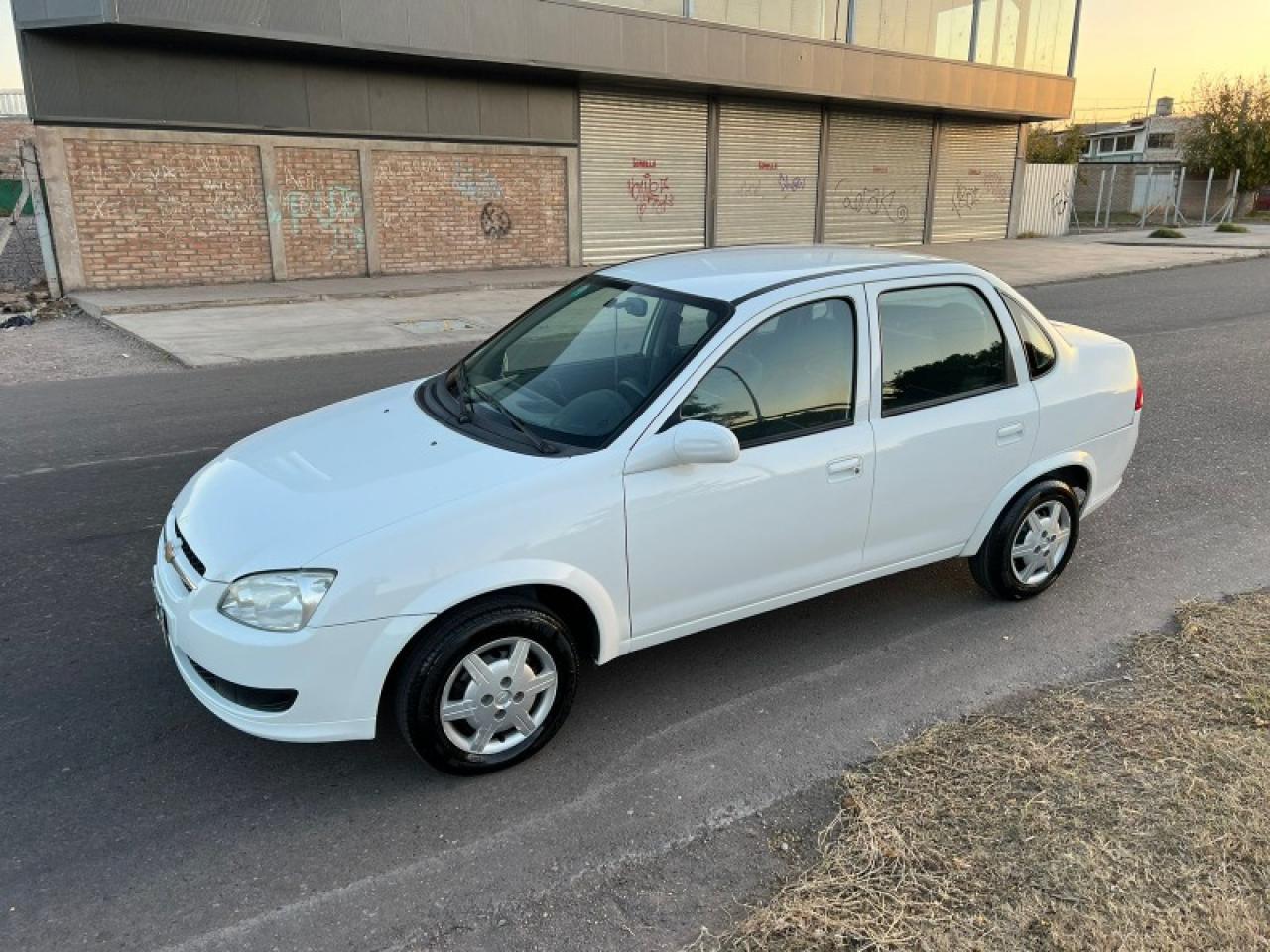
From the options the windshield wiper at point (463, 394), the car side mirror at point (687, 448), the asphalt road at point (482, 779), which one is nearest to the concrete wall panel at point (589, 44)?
the asphalt road at point (482, 779)

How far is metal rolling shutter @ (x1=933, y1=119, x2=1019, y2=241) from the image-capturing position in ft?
89.7

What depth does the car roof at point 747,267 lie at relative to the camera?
3.78m

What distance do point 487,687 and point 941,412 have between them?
223 centimetres

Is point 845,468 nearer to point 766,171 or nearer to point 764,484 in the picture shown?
point 764,484

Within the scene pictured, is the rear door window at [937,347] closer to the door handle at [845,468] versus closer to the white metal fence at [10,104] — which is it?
the door handle at [845,468]

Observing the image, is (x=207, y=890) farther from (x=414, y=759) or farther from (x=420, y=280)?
(x=420, y=280)

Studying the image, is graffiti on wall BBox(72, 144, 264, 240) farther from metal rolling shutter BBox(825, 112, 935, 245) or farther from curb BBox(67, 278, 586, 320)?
metal rolling shutter BBox(825, 112, 935, 245)

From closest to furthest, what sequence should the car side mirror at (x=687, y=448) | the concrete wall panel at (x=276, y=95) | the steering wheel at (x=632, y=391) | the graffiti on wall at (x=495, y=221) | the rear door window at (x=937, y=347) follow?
the car side mirror at (x=687, y=448)
the steering wheel at (x=632, y=391)
the rear door window at (x=937, y=347)
the concrete wall panel at (x=276, y=95)
the graffiti on wall at (x=495, y=221)

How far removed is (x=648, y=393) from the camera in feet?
11.2

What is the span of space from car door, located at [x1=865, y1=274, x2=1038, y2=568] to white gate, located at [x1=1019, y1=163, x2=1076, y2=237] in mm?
29845

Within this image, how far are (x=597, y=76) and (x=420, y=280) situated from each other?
5.70m

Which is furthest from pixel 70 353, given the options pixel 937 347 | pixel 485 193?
pixel 937 347

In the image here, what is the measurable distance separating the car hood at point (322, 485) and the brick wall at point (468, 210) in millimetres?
14904

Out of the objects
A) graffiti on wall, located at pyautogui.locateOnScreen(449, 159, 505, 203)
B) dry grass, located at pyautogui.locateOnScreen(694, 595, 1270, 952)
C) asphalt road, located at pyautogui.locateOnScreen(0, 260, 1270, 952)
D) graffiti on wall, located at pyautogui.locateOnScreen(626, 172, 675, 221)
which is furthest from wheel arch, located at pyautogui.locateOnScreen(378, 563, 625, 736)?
A: graffiti on wall, located at pyautogui.locateOnScreen(626, 172, 675, 221)
